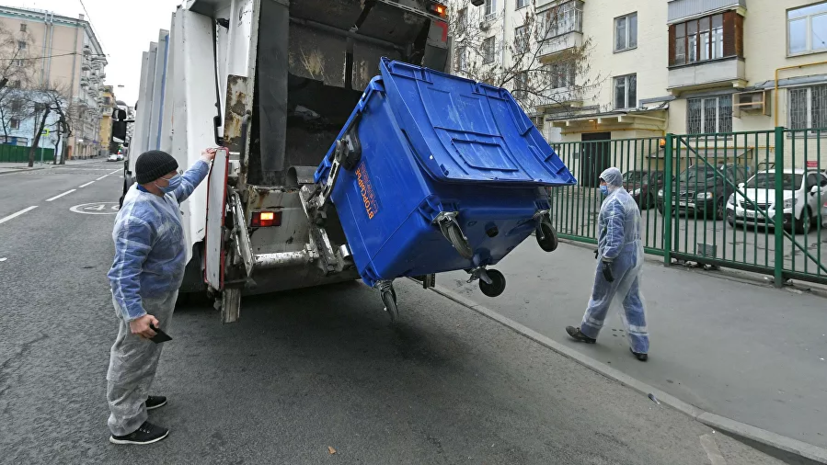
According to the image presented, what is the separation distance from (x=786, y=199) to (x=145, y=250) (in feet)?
22.8

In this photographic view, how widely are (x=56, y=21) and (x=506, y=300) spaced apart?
227ft

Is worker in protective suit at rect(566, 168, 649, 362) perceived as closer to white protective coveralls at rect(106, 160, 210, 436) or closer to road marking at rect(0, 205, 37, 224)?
white protective coveralls at rect(106, 160, 210, 436)

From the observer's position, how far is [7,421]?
8.59 ft

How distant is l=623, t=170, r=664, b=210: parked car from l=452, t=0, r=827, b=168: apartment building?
7.70 m

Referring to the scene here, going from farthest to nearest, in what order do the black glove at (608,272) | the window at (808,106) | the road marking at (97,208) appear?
the window at (808,106), the road marking at (97,208), the black glove at (608,272)

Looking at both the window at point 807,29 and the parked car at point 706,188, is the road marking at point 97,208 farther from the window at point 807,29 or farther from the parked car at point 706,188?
the window at point 807,29

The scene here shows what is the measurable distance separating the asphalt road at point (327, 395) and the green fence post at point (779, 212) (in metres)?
3.67

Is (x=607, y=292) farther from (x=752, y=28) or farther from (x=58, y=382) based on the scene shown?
(x=752, y=28)


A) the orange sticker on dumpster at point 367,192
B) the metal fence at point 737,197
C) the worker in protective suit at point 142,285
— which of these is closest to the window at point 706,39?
the metal fence at point 737,197

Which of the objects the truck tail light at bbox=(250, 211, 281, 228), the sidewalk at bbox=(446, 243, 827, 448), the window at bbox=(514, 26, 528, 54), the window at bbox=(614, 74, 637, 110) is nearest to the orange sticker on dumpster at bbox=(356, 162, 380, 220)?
the truck tail light at bbox=(250, 211, 281, 228)

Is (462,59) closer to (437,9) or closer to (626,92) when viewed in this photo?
(437,9)

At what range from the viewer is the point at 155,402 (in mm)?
2852

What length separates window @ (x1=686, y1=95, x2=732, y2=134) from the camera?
1922cm

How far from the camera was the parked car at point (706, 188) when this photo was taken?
6125mm
